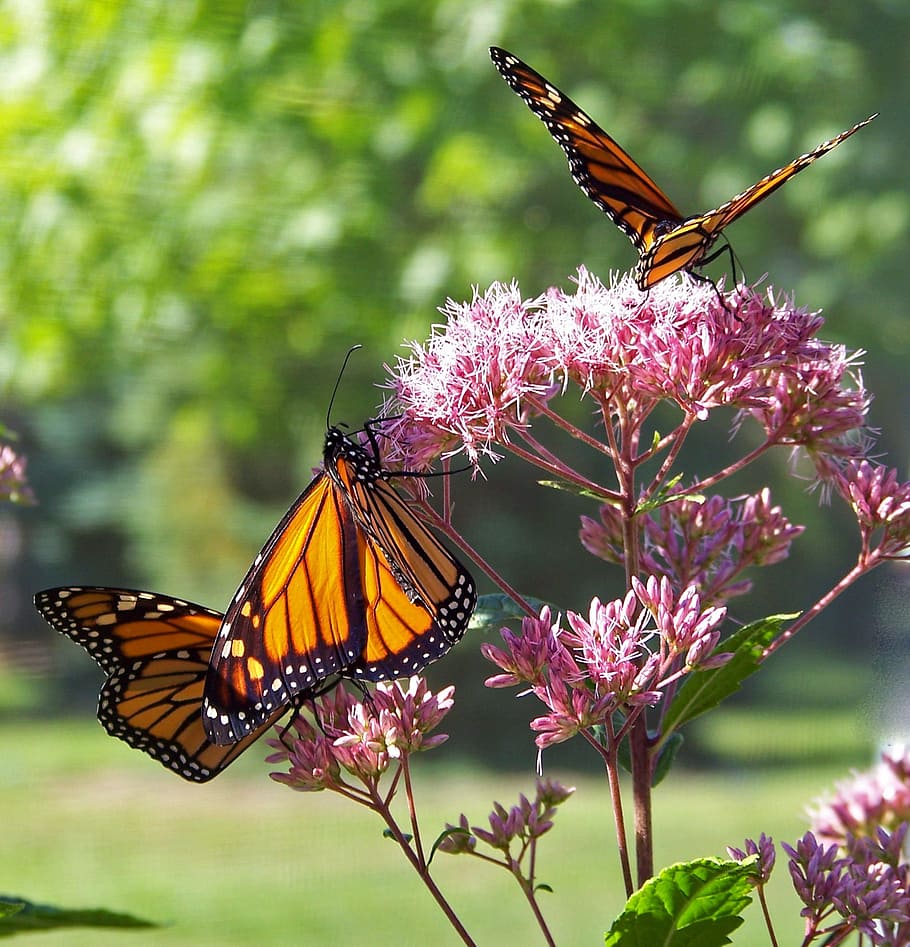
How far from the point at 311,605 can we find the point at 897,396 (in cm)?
286

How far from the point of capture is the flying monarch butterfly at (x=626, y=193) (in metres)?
0.76

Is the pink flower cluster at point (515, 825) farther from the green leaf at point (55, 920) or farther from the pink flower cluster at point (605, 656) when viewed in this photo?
the green leaf at point (55, 920)

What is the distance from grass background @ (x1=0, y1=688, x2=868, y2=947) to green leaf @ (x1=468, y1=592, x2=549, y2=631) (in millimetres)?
2489

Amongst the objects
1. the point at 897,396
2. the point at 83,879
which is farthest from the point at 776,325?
the point at 83,879

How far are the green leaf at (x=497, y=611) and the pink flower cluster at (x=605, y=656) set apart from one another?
4 cm

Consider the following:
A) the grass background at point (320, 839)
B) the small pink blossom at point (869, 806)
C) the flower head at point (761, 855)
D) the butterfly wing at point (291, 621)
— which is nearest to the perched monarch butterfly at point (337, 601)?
the butterfly wing at point (291, 621)

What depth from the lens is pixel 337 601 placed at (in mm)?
809

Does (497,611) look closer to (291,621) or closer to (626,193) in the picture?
(291,621)

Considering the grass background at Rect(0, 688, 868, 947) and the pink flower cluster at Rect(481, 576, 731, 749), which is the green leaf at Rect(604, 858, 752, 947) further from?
the grass background at Rect(0, 688, 868, 947)

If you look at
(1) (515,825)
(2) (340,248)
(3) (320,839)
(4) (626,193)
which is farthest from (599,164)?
(3) (320,839)

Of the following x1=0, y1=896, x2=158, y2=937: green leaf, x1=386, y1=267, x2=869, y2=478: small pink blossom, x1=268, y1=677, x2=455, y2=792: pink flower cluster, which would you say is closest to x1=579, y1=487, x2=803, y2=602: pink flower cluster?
x1=386, y1=267, x2=869, y2=478: small pink blossom

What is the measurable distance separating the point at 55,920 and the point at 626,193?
0.61m

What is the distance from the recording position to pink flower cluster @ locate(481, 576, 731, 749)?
650 mm

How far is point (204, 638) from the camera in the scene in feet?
2.96
